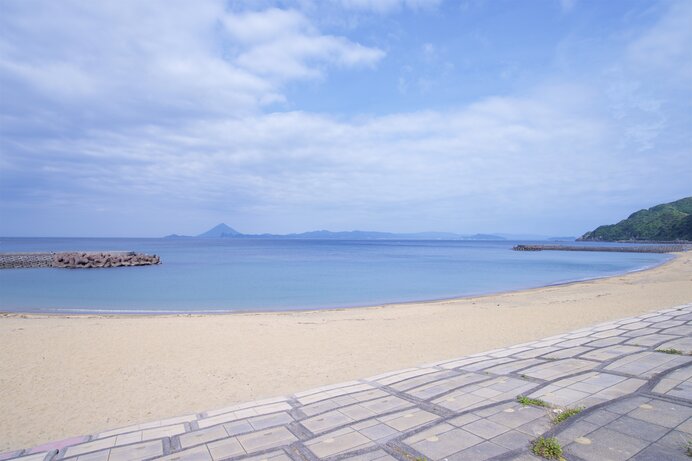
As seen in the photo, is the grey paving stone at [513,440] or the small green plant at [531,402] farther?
the small green plant at [531,402]

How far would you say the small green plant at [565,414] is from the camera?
3.24m

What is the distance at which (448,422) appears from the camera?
11.0 feet

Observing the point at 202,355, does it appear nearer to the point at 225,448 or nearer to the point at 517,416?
the point at 225,448

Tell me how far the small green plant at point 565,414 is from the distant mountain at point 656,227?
128 metres

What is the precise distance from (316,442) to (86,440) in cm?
216

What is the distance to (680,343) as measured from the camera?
5.74m

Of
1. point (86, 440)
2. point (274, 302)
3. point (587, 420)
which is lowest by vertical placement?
point (274, 302)

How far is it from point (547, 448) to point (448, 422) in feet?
2.70

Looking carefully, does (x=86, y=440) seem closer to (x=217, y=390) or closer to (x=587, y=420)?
(x=217, y=390)

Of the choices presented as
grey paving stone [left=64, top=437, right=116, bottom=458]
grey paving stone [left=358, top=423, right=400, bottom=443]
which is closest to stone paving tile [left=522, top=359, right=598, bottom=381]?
grey paving stone [left=358, top=423, right=400, bottom=443]

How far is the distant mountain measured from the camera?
347 feet

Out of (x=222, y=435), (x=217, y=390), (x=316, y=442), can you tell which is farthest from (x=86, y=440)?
(x=217, y=390)

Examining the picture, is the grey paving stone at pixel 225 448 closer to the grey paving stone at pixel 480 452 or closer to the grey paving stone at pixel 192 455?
the grey paving stone at pixel 192 455

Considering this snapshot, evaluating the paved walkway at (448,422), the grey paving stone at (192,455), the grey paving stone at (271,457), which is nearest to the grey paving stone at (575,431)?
the paved walkway at (448,422)
